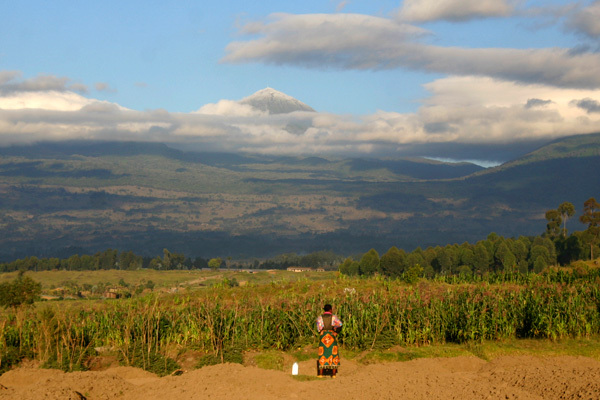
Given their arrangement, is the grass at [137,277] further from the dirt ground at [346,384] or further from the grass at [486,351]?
the dirt ground at [346,384]

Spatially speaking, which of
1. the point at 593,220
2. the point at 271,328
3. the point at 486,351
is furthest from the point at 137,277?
the point at 486,351

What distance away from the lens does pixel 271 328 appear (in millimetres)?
24375

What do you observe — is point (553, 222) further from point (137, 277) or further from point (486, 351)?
point (486, 351)

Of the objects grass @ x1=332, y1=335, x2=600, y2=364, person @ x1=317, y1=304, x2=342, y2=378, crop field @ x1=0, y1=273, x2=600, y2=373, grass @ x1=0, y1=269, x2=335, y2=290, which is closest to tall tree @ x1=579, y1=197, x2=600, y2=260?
grass @ x1=0, y1=269, x2=335, y2=290

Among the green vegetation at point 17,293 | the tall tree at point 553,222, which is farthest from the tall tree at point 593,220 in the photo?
the green vegetation at point 17,293

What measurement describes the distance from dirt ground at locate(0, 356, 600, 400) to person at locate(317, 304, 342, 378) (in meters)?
0.58

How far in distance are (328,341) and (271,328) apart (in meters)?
6.19

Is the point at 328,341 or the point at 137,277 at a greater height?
the point at 328,341

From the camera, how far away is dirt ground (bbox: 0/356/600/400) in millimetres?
15508

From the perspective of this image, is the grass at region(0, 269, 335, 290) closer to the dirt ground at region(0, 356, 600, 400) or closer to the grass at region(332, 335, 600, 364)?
the grass at region(332, 335, 600, 364)

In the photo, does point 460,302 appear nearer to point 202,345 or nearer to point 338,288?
point 338,288

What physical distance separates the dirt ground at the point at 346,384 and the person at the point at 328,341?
577mm

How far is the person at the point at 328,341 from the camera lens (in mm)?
18328

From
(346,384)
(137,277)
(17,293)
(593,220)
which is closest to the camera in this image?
(346,384)
